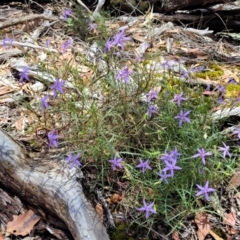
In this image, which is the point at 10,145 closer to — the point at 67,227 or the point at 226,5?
the point at 67,227

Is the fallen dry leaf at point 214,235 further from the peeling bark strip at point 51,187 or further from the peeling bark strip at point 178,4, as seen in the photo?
the peeling bark strip at point 178,4

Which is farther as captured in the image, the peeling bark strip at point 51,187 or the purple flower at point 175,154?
the peeling bark strip at point 51,187

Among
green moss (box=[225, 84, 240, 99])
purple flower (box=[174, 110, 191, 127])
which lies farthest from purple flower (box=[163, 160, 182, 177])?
green moss (box=[225, 84, 240, 99])

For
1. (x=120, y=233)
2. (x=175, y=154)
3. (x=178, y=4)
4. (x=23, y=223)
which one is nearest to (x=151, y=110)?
(x=175, y=154)

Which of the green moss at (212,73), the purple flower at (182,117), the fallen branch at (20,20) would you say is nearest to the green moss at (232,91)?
the green moss at (212,73)

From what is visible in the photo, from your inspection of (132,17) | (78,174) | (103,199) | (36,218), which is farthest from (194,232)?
(132,17)

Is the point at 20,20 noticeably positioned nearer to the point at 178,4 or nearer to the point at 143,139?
the point at 178,4
